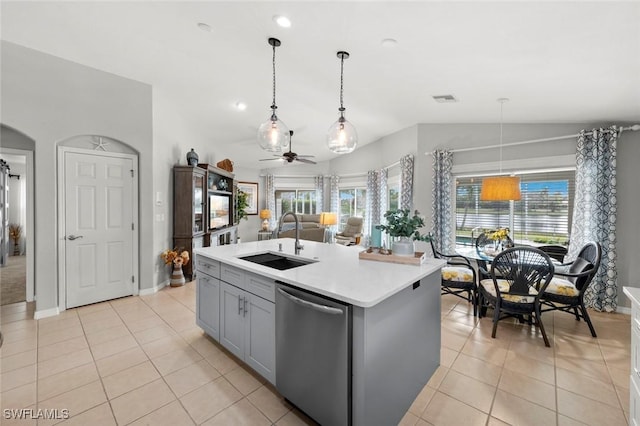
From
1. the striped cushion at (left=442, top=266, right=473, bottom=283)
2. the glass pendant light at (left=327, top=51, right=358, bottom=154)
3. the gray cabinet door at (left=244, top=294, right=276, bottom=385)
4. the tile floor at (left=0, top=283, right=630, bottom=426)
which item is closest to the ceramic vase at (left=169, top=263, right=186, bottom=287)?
the tile floor at (left=0, top=283, right=630, bottom=426)

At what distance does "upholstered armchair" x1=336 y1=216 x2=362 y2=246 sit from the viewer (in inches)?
291

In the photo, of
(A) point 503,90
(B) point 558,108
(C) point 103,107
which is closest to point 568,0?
(A) point 503,90

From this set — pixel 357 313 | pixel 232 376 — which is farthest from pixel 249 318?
pixel 357 313

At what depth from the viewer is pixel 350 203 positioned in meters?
8.43

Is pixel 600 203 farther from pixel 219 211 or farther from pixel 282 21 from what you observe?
pixel 219 211

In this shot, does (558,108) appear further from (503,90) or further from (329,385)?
(329,385)

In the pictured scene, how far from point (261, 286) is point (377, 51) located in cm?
220

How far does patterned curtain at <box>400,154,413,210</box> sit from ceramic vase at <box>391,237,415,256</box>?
3041 millimetres

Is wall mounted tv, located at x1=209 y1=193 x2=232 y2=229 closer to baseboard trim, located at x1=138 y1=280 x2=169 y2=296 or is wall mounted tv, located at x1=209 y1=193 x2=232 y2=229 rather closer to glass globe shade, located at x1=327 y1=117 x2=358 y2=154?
baseboard trim, located at x1=138 y1=280 x2=169 y2=296

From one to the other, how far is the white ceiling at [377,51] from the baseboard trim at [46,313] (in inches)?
116

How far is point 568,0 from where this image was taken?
5.28ft

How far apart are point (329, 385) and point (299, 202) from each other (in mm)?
7976

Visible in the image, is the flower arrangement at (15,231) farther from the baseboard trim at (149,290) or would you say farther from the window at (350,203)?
the window at (350,203)

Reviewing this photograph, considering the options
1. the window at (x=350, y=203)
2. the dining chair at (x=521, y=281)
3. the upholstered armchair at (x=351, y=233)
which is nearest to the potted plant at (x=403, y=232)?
the dining chair at (x=521, y=281)
